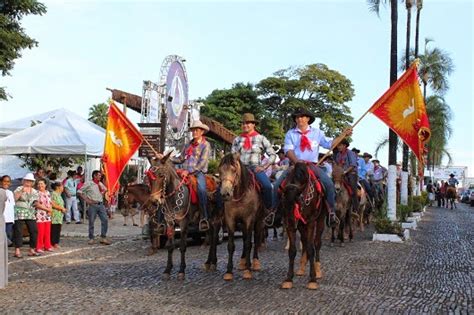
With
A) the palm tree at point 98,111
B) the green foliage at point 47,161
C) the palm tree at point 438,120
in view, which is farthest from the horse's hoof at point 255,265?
the palm tree at point 98,111

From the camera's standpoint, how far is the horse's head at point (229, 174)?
9.27m

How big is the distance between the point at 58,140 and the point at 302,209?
47.1 ft

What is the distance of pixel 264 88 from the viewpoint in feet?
221

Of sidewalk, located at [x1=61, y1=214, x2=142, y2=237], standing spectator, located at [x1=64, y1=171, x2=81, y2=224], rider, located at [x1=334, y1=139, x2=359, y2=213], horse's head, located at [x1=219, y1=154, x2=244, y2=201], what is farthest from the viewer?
standing spectator, located at [x1=64, y1=171, x2=81, y2=224]

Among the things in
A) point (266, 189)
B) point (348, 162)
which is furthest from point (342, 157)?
point (266, 189)

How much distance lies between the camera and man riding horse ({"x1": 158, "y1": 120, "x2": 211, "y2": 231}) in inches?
428

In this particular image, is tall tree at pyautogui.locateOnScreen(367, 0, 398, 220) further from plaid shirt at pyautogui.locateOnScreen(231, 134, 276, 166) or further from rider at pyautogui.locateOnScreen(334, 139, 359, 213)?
plaid shirt at pyautogui.locateOnScreen(231, 134, 276, 166)

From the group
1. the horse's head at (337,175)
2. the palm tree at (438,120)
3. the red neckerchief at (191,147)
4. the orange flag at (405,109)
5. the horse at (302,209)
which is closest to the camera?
the horse at (302,209)

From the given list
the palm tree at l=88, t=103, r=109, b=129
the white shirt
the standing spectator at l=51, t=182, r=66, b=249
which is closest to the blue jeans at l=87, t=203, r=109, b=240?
the standing spectator at l=51, t=182, r=66, b=249

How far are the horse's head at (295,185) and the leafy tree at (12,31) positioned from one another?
11.5 metres

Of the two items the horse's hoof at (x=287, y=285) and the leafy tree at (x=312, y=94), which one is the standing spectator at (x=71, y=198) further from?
the leafy tree at (x=312, y=94)

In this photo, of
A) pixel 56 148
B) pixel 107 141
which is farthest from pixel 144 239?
pixel 56 148

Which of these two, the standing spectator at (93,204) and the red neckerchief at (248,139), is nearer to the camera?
the red neckerchief at (248,139)

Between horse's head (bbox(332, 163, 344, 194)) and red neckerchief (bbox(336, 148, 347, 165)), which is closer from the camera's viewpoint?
horse's head (bbox(332, 163, 344, 194))
